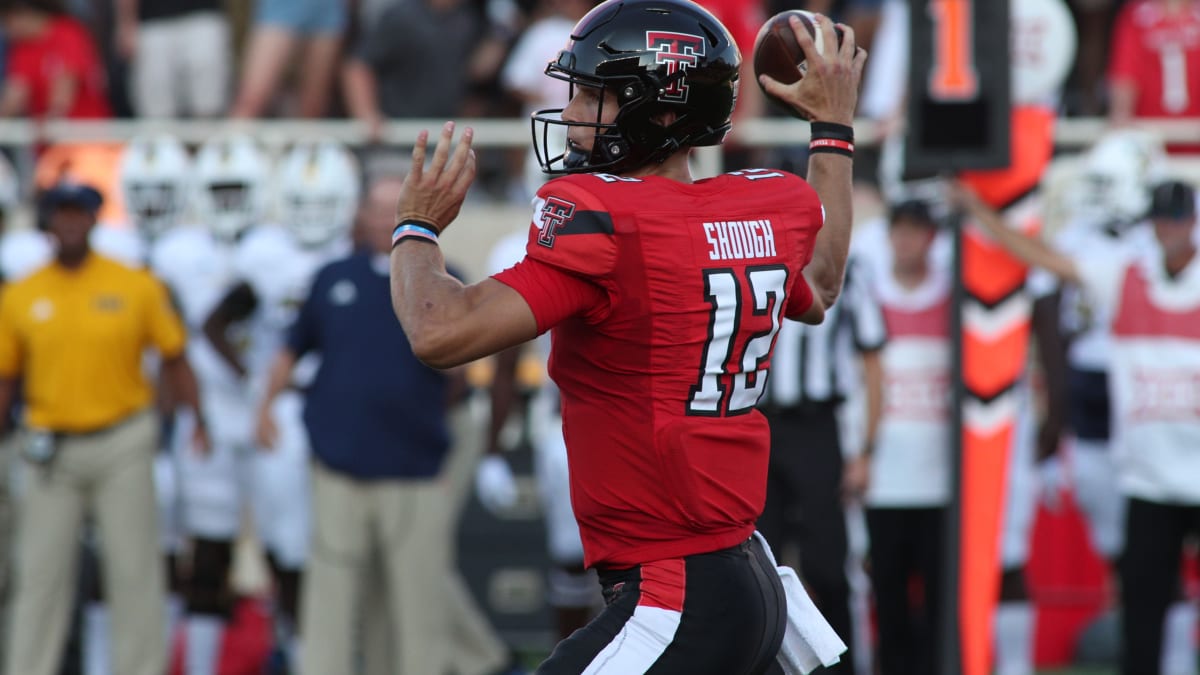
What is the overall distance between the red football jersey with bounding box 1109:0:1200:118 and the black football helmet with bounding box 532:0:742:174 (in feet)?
21.2

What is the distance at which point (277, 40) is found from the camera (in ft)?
30.7

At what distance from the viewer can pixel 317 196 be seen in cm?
806

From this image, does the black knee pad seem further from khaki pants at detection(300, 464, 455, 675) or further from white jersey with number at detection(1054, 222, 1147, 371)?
white jersey with number at detection(1054, 222, 1147, 371)

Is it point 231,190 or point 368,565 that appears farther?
point 231,190

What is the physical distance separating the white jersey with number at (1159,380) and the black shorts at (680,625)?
4030mm

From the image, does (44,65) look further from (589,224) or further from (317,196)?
(589,224)

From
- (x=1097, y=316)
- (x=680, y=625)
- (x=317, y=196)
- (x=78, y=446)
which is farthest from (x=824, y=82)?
(x=1097, y=316)

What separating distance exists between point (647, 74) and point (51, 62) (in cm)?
708

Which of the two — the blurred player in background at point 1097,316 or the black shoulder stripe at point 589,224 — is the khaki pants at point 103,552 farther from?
the black shoulder stripe at point 589,224

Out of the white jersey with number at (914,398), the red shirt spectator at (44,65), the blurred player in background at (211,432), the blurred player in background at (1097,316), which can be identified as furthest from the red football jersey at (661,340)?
the red shirt spectator at (44,65)

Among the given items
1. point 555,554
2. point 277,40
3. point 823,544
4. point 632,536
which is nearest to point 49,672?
point 555,554

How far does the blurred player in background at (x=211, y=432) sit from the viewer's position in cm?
750

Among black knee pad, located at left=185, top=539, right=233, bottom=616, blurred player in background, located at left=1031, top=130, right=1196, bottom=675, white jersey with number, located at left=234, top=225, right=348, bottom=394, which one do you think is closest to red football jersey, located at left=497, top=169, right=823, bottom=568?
black knee pad, located at left=185, top=539, right=233, bottom=616

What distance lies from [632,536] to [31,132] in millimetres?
6763
